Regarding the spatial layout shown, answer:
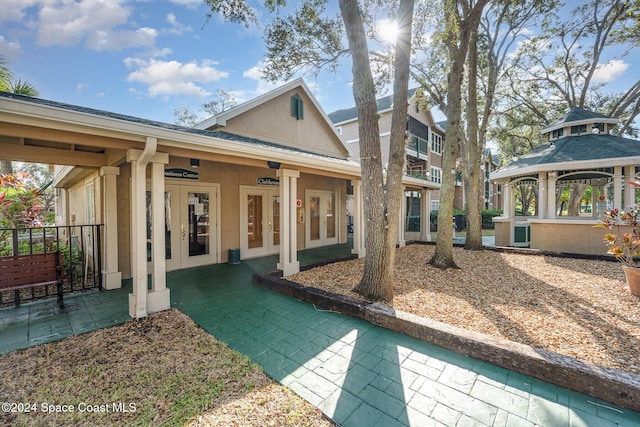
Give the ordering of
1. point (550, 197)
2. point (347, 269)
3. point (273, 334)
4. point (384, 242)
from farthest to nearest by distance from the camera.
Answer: point (550, 197) < point (347, 269) < point (384, 242) < point (273, 334)

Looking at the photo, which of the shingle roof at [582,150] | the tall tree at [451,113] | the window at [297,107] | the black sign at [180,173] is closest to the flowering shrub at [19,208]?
the black sign at [180,173]

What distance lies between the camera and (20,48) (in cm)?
808

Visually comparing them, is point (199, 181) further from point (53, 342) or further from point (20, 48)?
point (20, 48)

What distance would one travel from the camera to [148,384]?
268cm

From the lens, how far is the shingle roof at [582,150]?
900cm

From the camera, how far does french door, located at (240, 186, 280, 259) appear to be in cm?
844

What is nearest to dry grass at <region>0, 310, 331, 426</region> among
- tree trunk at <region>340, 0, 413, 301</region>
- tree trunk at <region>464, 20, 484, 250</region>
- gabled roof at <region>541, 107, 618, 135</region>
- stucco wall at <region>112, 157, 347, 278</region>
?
tree trunk at <region>340, 0, 413, 301</region>

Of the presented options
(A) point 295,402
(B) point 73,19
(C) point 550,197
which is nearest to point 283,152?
(A) point 295,402

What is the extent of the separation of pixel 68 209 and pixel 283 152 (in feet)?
37.8

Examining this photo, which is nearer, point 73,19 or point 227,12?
point 227,12

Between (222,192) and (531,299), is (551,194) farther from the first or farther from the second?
(222,192)

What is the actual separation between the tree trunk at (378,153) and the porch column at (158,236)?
3.43 m

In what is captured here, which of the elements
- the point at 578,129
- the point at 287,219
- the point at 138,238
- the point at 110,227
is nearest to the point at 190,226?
the point at 110,227

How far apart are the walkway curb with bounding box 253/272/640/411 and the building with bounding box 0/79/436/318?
9.89 feet
